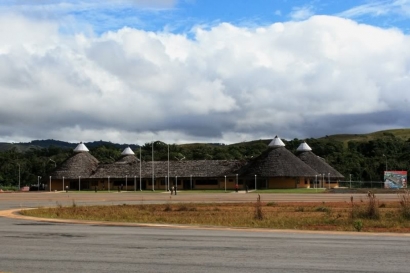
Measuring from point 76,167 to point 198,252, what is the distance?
9898cm

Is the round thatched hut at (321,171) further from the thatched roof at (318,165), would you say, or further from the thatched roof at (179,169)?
the thatched roof at (179,169)

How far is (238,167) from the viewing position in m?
103

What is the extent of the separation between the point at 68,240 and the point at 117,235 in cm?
243

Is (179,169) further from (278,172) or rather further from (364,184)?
(364,184)

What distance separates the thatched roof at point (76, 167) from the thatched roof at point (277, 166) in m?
30.0

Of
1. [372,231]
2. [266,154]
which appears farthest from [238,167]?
[372,231]

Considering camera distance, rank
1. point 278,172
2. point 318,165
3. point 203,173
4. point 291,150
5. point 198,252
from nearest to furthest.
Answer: point 198,252 → point 278,172 → point 203,173 → point 318,165 → point 291,150

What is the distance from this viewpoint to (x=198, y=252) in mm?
15359

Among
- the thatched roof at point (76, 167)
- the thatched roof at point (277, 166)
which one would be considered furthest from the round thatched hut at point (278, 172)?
the thatched roof at point (76, 167)

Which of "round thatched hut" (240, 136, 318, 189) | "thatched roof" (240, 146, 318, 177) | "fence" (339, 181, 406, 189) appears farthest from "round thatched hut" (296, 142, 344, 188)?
"thatched roof" (240, 146, 318, 177)

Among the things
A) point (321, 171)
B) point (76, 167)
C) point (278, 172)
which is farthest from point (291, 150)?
point (76, 167)

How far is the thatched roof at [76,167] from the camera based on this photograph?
10925cm

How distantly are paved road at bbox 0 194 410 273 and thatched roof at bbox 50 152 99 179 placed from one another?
89402 millimetres

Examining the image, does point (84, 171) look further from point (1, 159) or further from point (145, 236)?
point (145, 236)
